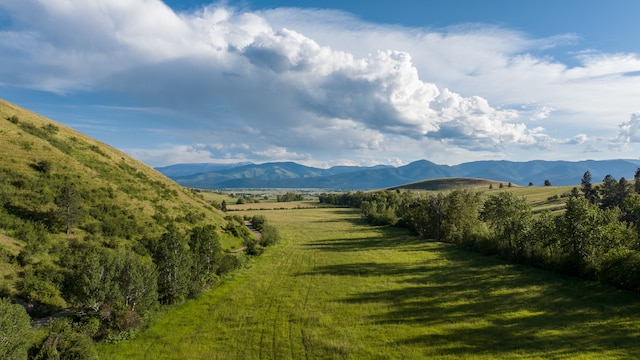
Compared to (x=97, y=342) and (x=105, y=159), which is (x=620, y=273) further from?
(x=105, y=159)

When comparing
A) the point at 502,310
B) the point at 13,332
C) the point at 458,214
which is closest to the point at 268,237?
the point at 458,214

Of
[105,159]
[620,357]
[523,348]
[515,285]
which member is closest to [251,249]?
[105,159]

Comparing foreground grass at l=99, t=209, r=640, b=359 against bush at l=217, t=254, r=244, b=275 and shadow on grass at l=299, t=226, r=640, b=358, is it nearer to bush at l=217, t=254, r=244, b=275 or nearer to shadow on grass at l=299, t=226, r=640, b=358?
shadow on grass at l=299, t=226, r=640, b=358

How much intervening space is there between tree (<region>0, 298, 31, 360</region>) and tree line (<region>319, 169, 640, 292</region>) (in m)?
69.6

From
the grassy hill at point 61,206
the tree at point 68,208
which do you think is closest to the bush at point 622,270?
the grassy hill at point 61,206

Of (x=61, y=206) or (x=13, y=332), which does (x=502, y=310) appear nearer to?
(x=13, y=332)

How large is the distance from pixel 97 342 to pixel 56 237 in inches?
807

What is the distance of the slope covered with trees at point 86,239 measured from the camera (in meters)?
35.4

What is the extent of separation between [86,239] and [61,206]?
19.5 ft

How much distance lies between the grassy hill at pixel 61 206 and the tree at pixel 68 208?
121 millimetres

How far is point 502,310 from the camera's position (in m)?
43.4

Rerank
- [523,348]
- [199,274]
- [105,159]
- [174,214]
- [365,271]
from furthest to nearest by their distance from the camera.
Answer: [105,159], [174,214], [365,271], [199,274], [523,348]

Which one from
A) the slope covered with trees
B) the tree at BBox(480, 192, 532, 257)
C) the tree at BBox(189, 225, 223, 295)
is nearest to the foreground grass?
the tree at BBox(189, 225, 223, 295)

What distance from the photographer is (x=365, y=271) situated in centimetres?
6744
